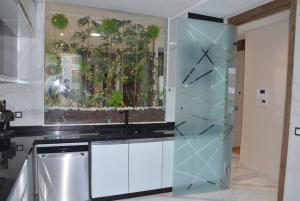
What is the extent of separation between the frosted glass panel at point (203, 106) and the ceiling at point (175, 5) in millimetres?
228

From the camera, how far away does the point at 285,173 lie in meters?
2.66

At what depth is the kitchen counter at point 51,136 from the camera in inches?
74.1

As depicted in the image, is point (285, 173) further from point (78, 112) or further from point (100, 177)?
point (78, 112)

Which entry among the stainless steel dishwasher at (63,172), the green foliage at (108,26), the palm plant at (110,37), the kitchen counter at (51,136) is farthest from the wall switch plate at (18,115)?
the green foliage at (108,26)

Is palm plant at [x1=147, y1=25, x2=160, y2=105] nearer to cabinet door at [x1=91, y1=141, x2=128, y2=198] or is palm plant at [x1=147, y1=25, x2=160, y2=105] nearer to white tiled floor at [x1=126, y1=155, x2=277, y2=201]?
cabinet door at [x1=91, y1=141, x2=128, y2=198]

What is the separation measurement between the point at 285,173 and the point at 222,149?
3.11 feet

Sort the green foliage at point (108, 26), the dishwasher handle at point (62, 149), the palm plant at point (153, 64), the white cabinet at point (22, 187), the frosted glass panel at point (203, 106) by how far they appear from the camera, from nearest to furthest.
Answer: the white cabinet at point (22, 187), the dishwasher handle at point (62, 149), the frosted glass panel at point (203, 106), the green foliage at point (108, 26), the palm plant at point (153, 64)

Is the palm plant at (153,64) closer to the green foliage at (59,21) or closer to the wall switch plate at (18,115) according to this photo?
the green foliage at (59,21)

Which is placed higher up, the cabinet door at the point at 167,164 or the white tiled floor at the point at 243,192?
the cabinet door at the point at 167,164

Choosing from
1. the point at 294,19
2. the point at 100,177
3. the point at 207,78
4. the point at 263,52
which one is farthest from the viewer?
the point at 263,52

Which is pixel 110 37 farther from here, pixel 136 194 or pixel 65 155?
pixel 136 194

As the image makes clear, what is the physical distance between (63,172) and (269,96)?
3543 millimetres

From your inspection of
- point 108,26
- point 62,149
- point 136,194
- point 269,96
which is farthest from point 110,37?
point 269,96

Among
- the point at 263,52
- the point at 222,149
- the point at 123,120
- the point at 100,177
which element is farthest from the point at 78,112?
the point at 263,52
